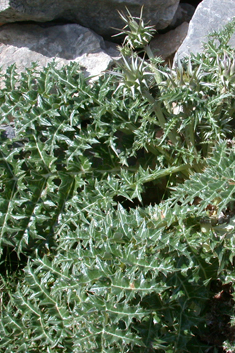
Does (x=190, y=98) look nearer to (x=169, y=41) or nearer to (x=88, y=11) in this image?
(x=88, y=11)

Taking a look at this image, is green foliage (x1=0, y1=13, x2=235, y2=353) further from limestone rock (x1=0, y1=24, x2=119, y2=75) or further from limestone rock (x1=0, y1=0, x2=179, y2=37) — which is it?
limestone rock (x1=0, y1=0, x2=179, y2=37)

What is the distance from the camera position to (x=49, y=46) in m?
3.45

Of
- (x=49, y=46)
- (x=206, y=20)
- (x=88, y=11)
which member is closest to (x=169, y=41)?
(x=206, y=20)

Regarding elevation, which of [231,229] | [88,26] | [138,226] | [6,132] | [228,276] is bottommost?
[228,276]

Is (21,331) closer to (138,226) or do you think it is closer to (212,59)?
(138,226)

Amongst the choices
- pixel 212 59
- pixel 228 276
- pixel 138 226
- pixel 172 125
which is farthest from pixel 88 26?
pixel 228 276

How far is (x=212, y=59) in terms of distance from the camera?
9.27 feet

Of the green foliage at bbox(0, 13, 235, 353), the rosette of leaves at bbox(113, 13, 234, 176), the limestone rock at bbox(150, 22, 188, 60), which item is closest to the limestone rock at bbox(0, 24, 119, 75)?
the green foliage at bbox(0, 13, 235, 353)

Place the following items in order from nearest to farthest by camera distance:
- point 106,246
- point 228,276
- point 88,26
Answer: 1. point 106,246
2. point 228,276
3. point 88,26

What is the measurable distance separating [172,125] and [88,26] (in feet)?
5.64

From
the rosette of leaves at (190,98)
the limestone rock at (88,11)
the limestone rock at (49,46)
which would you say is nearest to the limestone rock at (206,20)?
the limestone rock at (88,11)

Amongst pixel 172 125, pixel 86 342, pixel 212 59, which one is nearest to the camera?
pixel 86 342

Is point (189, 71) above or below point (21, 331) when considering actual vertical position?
above

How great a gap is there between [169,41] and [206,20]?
52cm
